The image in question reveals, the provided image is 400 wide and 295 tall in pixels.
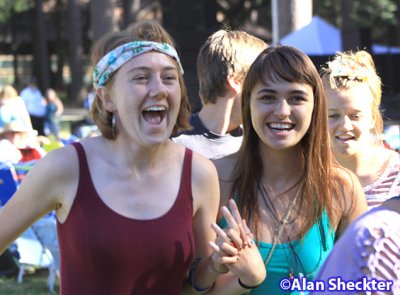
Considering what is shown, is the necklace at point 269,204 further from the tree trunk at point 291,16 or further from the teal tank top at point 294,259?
the tree trunk at point 291,16

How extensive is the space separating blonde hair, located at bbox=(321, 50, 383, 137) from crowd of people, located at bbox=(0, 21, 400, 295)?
0.95 metres

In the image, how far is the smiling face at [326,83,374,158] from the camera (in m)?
3.81

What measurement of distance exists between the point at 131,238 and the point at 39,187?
0.33 meters

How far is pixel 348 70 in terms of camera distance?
151 inches

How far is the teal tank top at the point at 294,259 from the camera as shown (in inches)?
107

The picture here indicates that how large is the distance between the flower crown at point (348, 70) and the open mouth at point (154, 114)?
5.19 feet

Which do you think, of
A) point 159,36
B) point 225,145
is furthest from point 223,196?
point 225,145

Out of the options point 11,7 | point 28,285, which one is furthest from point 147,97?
point 11,7

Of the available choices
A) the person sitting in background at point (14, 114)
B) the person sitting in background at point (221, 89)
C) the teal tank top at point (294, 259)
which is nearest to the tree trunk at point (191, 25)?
the person sitting in background at point (14, 114)

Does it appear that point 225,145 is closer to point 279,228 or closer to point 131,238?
point 279,228

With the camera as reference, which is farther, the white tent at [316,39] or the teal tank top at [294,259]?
the white tent at [316,39]

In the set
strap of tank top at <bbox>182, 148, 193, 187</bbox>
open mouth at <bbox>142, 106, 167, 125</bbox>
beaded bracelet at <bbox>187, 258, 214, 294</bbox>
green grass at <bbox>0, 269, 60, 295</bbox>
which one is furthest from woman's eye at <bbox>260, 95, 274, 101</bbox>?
green grass at <bbox>0, 269, 60, 295</bbox>

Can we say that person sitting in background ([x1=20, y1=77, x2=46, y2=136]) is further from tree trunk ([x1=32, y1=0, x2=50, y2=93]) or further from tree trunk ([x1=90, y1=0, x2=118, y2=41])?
tree trunk ([x1=32, y1=0, x2=50, y2=93])

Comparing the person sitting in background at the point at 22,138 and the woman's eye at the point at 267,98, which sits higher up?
the woman's eye at the point at 267,98
